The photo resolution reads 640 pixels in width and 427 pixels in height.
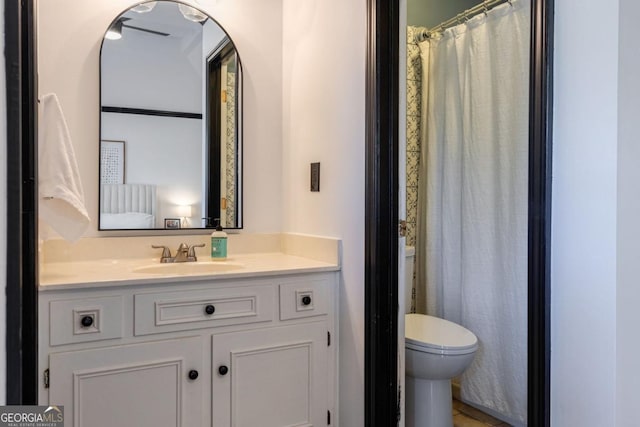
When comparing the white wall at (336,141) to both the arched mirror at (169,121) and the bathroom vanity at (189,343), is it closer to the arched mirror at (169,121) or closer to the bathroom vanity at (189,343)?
the bathroom vanity at (189,343)

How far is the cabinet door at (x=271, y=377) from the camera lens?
5.40ft

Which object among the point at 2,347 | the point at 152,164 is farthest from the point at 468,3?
the point at 2,347

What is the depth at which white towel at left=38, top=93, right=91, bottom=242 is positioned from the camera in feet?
4.63

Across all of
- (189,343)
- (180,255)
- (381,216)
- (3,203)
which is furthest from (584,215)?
(180,255)

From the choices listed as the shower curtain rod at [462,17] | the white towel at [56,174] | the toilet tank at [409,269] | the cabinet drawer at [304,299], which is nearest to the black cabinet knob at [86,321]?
the white towel at [56,174]

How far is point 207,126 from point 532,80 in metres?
1.50

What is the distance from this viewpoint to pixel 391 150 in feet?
5.55

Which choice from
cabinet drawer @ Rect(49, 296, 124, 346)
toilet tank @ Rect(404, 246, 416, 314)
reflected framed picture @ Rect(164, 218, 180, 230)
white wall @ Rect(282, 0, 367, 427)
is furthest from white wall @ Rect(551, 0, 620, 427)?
reflected framed picture @ Rect(164, 218, 180, 230)

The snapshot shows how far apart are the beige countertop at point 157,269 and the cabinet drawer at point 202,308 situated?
0.06 meters

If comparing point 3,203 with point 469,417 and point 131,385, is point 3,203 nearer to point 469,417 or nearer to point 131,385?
point 131,385

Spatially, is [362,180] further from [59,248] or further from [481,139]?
[59,248]

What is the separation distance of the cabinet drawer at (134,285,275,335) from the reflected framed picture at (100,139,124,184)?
702mm

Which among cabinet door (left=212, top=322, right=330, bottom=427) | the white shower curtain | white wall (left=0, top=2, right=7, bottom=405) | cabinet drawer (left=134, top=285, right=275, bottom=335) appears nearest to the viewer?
white wall (left=0, top=2, right=7, bottom=405)

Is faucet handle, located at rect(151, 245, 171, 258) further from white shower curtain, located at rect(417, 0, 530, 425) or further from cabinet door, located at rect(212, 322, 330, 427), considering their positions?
white shower curtain, located at rect(417, 0, 530, 425)
